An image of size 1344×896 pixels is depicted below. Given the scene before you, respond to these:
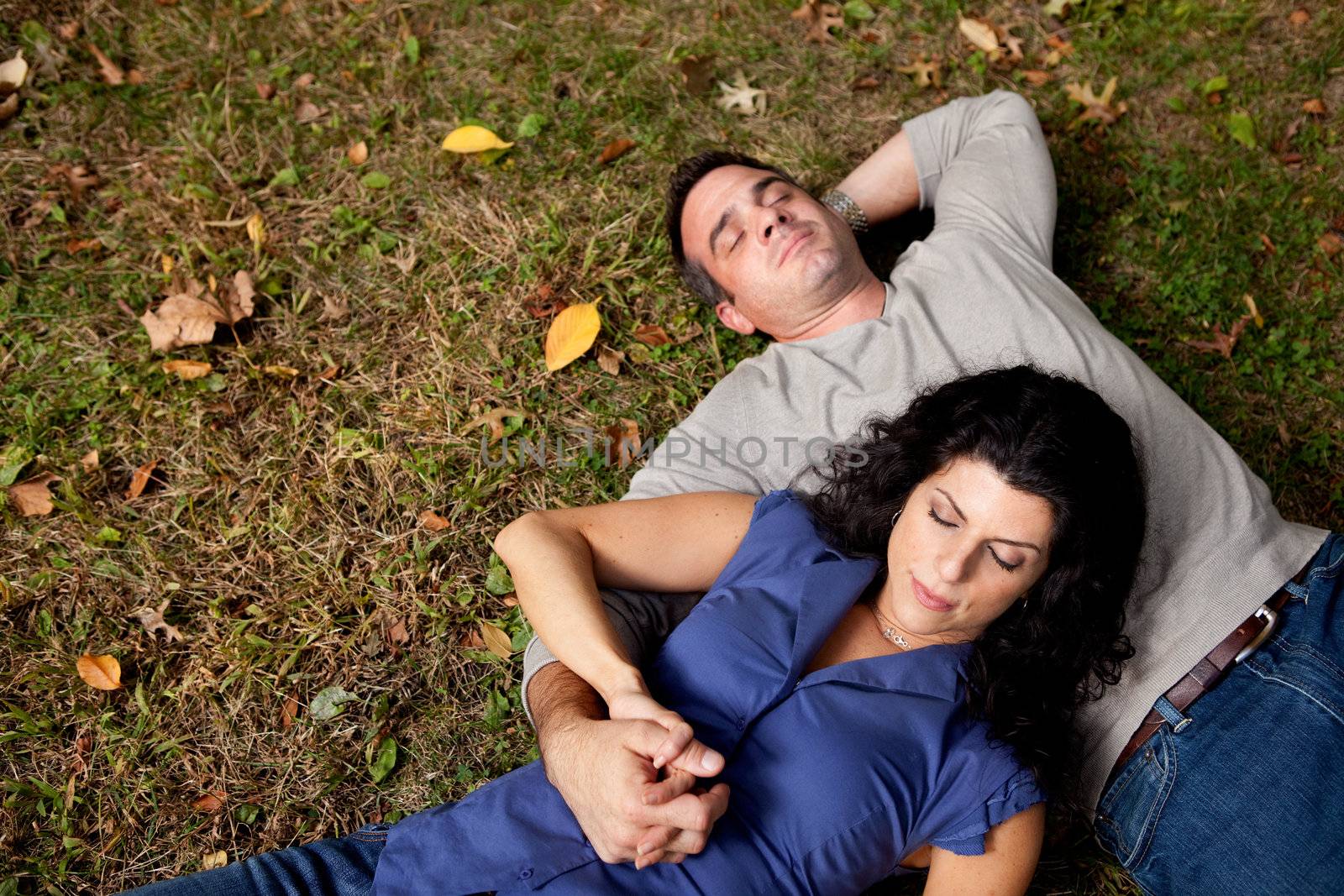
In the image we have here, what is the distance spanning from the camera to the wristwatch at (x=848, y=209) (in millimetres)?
3740

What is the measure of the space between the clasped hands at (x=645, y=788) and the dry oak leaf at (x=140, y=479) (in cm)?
219

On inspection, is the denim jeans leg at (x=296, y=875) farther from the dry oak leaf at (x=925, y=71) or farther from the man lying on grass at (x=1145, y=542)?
the dry oak leaf at (x=925, y=71)

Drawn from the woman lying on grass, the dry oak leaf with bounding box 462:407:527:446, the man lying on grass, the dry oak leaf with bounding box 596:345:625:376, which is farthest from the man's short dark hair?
the woman lying on grass

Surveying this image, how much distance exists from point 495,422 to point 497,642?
0.84 meters

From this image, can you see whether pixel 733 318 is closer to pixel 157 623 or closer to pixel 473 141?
pixel 473 141

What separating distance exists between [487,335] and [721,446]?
4.07 feet

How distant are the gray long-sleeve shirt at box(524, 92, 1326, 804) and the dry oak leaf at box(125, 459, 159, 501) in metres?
1.79

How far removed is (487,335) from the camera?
3.72 m

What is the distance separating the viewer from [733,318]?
364 cm

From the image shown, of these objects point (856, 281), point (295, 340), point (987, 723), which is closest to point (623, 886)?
point (987, 723)

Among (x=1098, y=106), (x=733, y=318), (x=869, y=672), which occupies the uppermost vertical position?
(x=1098, y=106)

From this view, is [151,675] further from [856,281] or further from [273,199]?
[856,281]

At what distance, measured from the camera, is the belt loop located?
8.70 ft

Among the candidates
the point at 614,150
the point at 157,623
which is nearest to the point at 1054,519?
the point at 614,150
